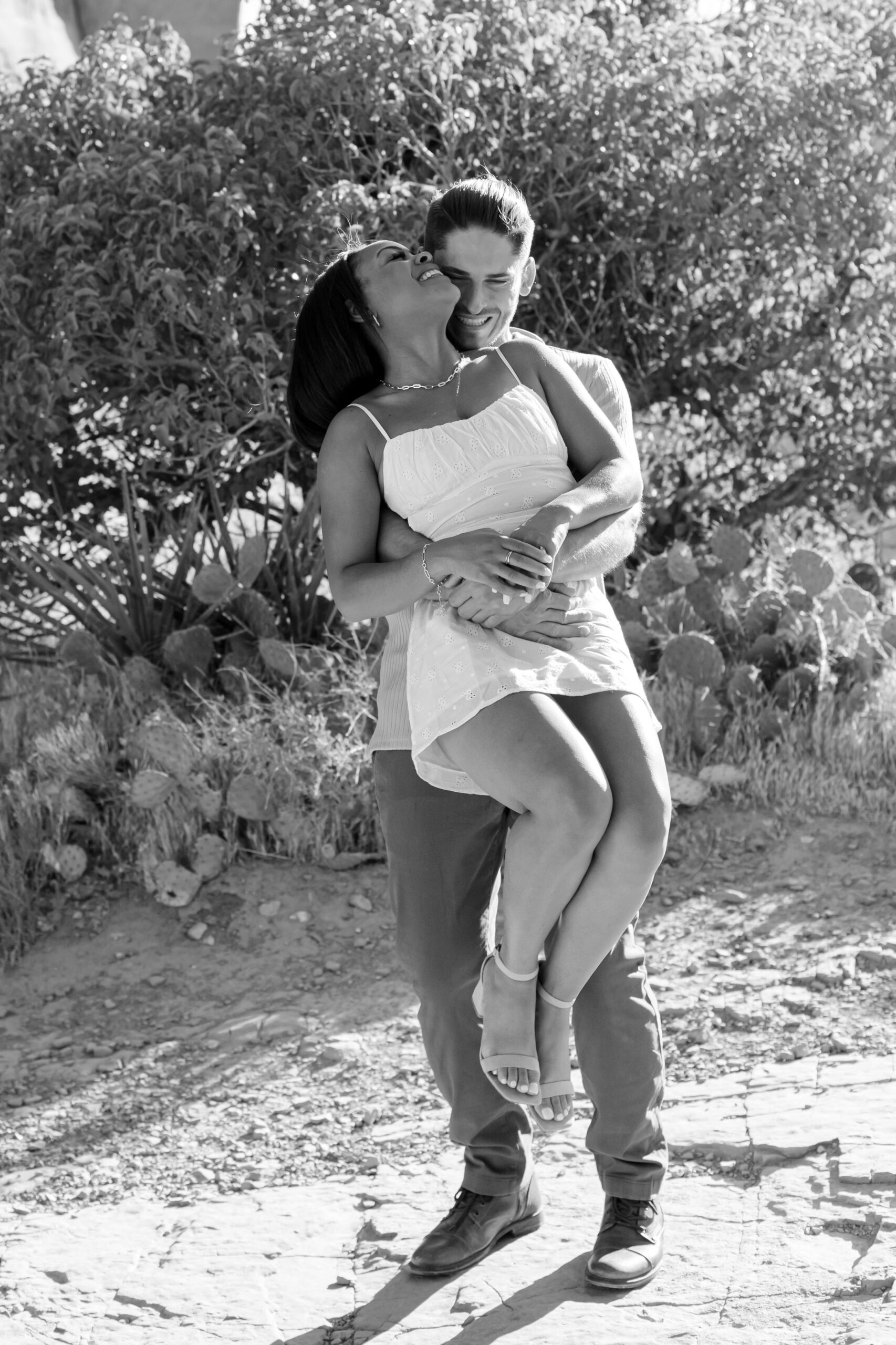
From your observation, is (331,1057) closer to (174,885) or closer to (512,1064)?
(174,885)

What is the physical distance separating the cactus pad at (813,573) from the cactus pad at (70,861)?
284 cm

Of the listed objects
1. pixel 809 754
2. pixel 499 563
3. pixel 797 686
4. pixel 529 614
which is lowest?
pixel 809 754

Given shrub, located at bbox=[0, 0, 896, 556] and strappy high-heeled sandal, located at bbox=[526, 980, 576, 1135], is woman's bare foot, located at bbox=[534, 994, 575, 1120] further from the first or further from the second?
shrub, located at bbox=[0, 0, 896, 556]

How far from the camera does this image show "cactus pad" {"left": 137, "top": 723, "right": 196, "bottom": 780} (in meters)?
4.93

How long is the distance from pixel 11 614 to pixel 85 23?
5297mm

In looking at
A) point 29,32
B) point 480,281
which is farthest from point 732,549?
point 29,32

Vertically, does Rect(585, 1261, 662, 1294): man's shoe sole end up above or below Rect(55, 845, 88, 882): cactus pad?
below

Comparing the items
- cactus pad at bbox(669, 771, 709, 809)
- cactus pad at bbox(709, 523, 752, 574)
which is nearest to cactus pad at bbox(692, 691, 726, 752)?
cactus pad at bbox(669, 771, 709, 809)

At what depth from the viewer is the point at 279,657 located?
207 inches

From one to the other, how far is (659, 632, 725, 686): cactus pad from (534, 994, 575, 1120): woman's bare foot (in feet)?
8.99

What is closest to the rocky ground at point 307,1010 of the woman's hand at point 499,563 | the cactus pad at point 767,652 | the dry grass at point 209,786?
the dry grass at point 209,786

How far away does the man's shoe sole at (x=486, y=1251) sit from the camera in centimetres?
287

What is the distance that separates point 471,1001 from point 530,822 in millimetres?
511

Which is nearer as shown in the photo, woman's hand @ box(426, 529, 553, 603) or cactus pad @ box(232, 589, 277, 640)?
woman's hand @ box(426, 529, 553, 603)
